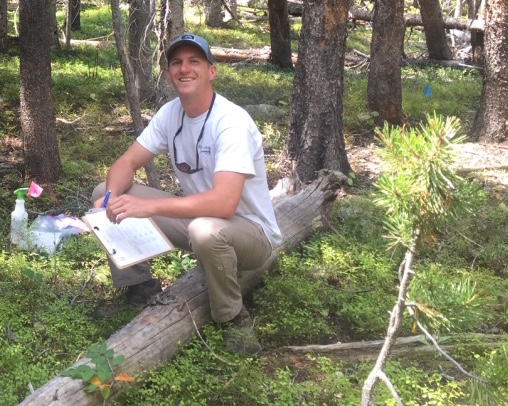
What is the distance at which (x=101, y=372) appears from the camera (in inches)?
107

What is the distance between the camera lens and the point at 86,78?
32.0 ft

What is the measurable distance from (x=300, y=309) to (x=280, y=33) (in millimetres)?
9484

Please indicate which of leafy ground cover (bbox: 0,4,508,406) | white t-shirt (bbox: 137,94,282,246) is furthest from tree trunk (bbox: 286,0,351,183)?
white t-shirt (bbox: 137,94,282,246)

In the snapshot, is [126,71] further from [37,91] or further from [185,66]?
[185,66]

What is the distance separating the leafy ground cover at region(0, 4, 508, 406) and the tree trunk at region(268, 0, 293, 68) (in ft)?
19.2

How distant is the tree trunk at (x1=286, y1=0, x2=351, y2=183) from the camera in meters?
5.85

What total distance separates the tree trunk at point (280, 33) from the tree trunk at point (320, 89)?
238 inches

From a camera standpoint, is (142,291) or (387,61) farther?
(387,61)

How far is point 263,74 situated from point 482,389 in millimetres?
9970

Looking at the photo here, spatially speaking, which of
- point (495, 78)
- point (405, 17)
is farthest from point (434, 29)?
point (495, 78)

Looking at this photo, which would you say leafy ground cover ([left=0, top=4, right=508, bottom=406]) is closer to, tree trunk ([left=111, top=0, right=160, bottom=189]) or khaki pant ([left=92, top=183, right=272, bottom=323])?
khaki pant ([left=92, top=183, right=272, bottom=323])

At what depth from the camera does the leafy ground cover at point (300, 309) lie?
2926mm

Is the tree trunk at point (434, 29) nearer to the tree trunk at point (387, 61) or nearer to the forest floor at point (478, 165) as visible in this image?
the tree trunk at point (387, 61)

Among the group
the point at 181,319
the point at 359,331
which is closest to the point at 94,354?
the point at 181,319
